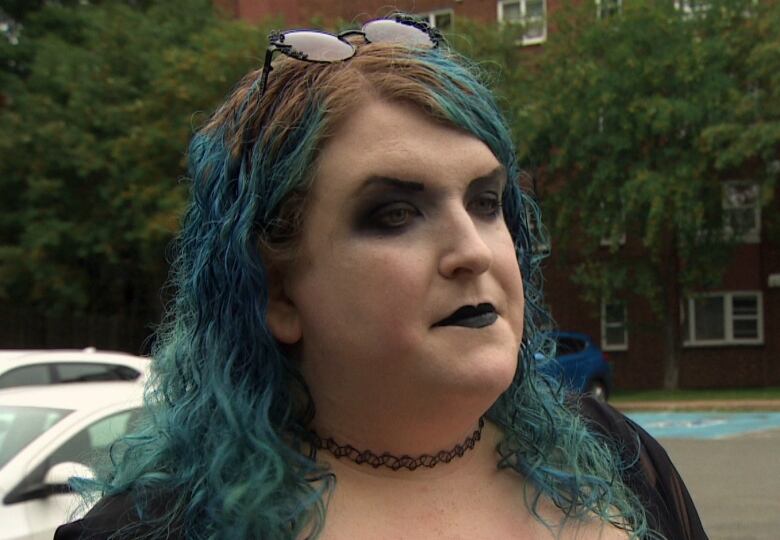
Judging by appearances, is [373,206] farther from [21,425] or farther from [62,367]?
[62,367]

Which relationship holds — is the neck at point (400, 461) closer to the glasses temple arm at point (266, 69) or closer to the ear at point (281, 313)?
the ear at point (281, 313)

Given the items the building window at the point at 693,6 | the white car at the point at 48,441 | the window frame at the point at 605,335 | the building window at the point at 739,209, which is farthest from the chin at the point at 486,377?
the window frame at the point at 605,335

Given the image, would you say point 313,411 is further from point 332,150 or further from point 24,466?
point 24,466

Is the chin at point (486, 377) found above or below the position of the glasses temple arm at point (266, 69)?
below

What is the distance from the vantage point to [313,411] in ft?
4.62

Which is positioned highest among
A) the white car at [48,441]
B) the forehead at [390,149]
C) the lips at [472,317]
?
the forehead at [390,149]

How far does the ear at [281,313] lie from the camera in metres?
1.39

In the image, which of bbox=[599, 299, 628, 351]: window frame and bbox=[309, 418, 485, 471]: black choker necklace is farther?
bbox=[599, 299, 628, 351]: window frame

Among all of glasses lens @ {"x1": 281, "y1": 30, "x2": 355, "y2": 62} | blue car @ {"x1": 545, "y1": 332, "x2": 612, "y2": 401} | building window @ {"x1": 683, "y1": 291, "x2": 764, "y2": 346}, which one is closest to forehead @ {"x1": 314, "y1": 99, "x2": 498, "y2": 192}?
glasses lens @ {"x1": 281, "y1": 30, "x2": 355, "y2": 62}

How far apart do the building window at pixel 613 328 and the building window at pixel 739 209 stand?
3319 mm

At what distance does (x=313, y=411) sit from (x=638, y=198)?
63.3 ft

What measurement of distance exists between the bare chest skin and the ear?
199 mm

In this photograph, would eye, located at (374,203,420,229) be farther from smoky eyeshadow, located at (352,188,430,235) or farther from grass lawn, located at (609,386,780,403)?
grass lawn, located at (609,386,780,403)

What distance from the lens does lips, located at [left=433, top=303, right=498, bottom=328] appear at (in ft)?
4.21
